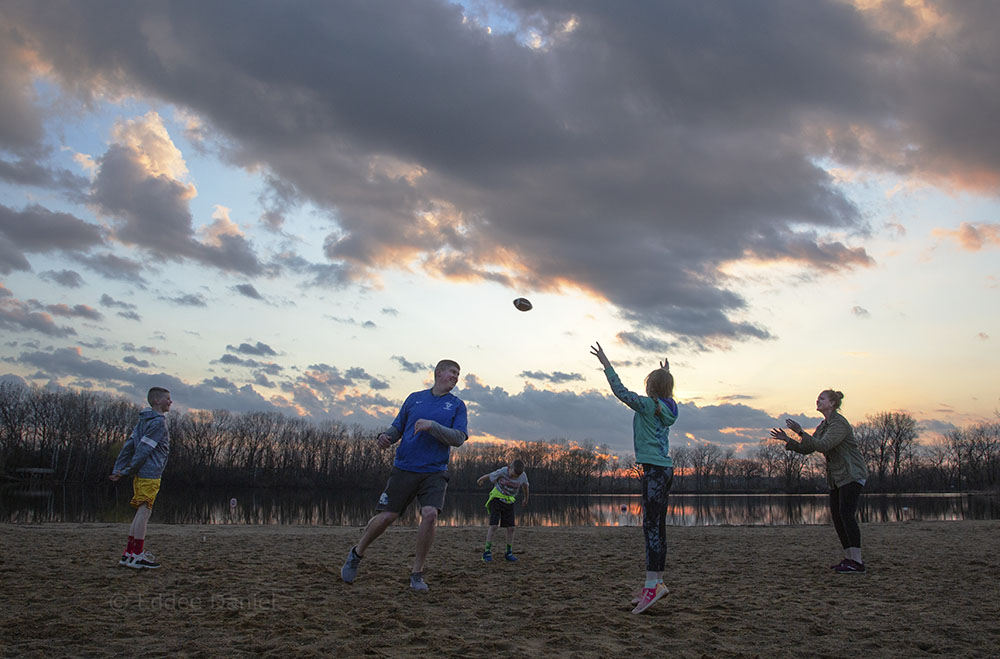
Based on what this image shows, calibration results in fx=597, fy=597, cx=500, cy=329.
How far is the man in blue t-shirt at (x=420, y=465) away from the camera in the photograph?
6094 mm

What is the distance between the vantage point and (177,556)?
8.31 meters

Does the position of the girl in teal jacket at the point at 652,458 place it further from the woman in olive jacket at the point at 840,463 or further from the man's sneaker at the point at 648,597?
the woman in olive jacket at the point at 840,463

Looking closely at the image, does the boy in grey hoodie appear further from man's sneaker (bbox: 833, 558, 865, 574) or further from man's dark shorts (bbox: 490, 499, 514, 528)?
man's sneaker (bbox: 833, 558, 865, 574)

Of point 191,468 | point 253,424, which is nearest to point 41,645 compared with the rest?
point 191,468

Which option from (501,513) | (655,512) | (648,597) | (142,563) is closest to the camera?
(648,597)

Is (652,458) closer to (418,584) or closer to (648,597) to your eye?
(648,597)

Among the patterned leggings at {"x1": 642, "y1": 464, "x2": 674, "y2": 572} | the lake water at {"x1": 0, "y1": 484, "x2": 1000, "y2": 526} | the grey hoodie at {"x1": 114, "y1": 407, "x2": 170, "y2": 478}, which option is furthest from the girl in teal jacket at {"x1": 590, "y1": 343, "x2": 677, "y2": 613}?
the lake water at {"x1": 0, "y1": 484, "x2": 1000, "y2": 526}

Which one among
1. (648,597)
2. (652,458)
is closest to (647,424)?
(652,458)

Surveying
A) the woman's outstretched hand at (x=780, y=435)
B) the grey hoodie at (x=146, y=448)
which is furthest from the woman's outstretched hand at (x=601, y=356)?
the grey hoodie at (x=146, y=448)

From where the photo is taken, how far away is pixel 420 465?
6160mm

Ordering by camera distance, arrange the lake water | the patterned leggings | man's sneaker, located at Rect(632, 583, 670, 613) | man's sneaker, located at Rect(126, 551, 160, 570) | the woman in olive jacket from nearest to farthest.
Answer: man's sneaker, located at Rect(632, 583, 670, 613), the patterned leggings, man's sneaker, located at Rect(126, 551, 160, 570), the woman in olive jacket, the lake water

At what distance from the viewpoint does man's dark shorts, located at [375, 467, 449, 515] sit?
6.12m

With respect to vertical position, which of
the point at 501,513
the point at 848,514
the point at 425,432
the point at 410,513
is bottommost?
the point at 410,513

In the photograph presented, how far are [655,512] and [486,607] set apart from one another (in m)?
1.78
